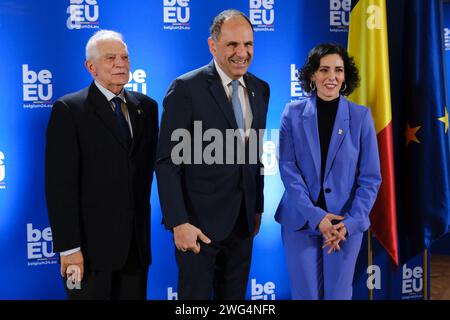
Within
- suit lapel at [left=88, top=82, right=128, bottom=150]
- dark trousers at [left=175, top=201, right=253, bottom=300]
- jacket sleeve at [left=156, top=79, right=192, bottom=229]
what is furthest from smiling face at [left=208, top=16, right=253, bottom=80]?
dark trousers at [left=175, top=201, right=253, bottom=300]

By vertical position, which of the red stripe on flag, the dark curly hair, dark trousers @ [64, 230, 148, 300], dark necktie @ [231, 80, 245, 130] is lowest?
dark trousers @ [64, 230, 148, 300]

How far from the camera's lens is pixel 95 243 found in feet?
7.41

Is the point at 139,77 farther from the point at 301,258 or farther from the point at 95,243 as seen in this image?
the point at 301,258

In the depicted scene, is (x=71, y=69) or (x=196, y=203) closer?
(x=196, y=203)

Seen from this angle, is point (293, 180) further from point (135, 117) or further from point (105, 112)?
point (105, 112)

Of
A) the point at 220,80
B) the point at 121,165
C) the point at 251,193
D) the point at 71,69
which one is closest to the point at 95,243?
the point at 121,165

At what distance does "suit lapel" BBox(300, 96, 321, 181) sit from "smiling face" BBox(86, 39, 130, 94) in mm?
893

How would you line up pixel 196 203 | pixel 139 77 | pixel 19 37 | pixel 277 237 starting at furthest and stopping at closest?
1. pixel 277 237
2. pixel 139 77
3. pixel 19 37
4. pixel 196 203

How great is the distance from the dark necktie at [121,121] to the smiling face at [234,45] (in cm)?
50

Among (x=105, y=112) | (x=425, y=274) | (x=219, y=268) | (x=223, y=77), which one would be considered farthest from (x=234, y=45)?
(x=425, y=274)

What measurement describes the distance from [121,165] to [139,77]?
3.26 ft

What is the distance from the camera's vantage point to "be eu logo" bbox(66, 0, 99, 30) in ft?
9.59

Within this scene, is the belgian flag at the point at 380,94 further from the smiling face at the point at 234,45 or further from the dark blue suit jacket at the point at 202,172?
the smiling face at the point at 234,45

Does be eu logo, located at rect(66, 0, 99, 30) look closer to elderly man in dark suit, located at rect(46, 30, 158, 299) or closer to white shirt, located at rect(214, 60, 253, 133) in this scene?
A: elderly man in dark suit, located at rect(46, 30, 158, 299)
